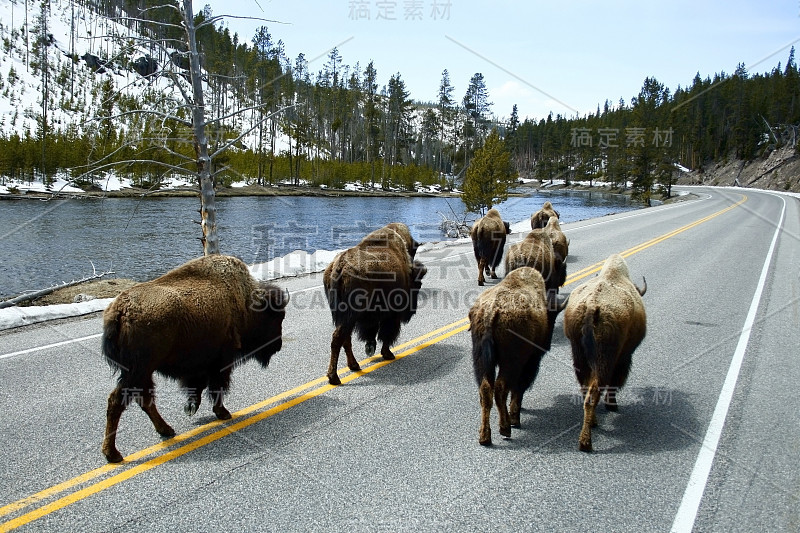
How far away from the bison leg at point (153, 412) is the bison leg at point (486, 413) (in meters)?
2.58

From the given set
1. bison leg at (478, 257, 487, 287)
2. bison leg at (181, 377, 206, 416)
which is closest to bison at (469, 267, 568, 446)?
bison leg at (181, 377, 206, 416)

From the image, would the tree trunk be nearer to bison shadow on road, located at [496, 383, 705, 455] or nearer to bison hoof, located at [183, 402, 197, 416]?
bison hoof, located at [183, 402, 197, 416]

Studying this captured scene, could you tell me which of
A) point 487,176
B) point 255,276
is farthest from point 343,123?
point 255,276

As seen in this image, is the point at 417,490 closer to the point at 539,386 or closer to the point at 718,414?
the point at 539,386

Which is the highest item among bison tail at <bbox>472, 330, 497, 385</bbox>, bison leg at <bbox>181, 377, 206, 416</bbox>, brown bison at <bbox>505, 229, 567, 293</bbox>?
brown bison at <bbox>505, 229, 567, 293</bbox>

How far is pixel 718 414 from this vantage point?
16.7 feet

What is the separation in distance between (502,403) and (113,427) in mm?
3069

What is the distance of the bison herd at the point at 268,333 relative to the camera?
3.97 m

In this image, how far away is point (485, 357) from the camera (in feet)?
14.4

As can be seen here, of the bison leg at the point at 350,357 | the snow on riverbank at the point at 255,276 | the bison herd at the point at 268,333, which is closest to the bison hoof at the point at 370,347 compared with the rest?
the bison leg at the point at 350,357

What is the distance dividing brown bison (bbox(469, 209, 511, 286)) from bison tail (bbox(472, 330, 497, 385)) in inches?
266

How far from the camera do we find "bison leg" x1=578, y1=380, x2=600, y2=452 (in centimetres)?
→ 432

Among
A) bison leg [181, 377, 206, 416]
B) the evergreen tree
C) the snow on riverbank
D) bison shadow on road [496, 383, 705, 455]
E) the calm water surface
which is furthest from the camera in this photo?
the evergreen tree

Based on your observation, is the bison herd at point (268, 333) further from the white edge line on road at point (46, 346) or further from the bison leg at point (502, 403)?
the white edge line on road at point (46, 346)
